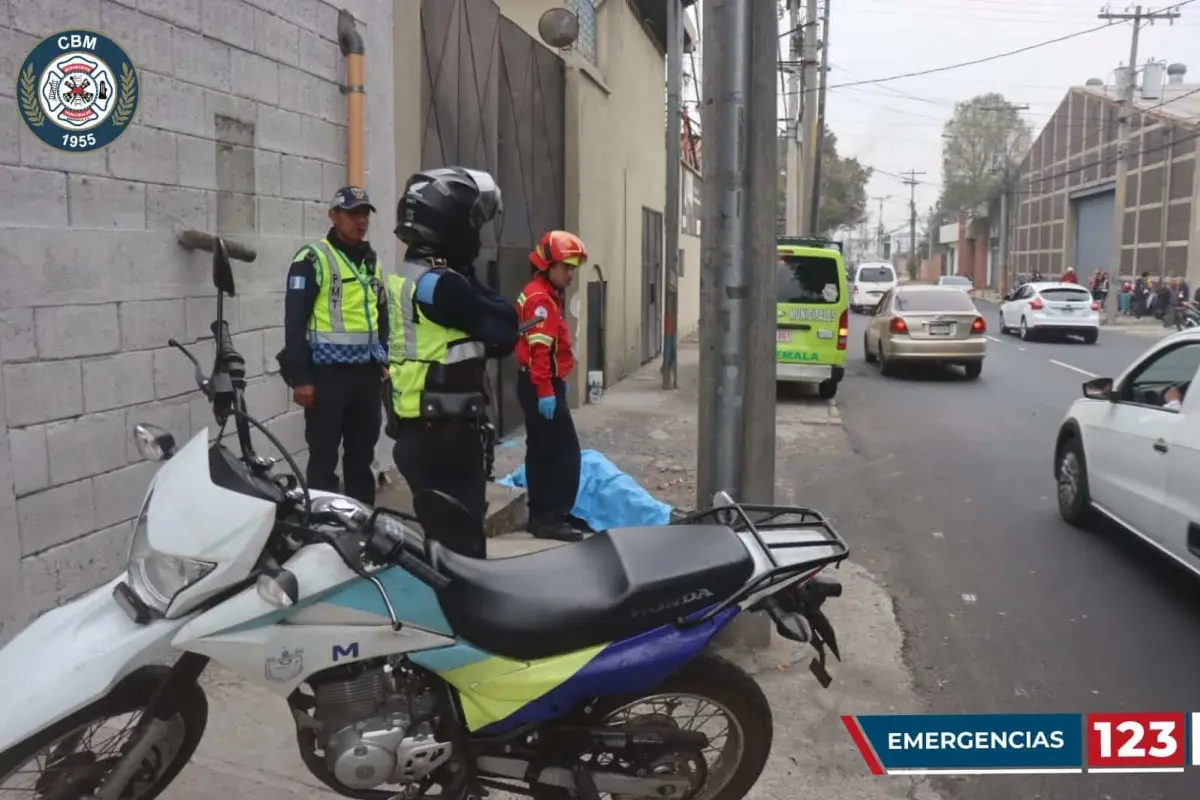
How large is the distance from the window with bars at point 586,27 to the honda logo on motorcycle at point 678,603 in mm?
10750

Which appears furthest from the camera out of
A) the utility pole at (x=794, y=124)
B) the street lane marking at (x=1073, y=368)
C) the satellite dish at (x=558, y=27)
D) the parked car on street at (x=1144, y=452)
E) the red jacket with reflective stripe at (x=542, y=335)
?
the utility pole at (x=794, y=124)

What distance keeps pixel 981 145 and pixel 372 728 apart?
81.0m

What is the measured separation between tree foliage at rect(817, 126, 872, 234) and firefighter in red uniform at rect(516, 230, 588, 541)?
202 ft

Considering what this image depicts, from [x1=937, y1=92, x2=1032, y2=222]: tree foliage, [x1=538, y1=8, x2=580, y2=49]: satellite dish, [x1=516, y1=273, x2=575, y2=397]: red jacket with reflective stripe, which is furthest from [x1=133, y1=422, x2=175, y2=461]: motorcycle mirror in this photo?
[x1=937, y1=92, x2=1032, y2=222]: tree foliage

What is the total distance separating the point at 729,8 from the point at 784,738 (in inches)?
122

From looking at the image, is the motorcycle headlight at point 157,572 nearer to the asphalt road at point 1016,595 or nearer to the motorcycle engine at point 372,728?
the motorcycle engine at point 372,728

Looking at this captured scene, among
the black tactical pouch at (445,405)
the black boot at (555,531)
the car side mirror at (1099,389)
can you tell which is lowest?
the black boot at (555,531)

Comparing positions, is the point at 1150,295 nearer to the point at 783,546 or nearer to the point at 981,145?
the point at 783,546

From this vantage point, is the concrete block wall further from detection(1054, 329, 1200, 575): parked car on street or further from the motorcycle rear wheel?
detection(1054, 329, 1200, 575): parked car on street

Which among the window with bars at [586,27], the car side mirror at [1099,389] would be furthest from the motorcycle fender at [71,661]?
the window with bars at [586,27]

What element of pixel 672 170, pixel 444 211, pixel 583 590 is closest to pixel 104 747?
pixel 583 590

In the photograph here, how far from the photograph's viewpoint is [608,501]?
6.74 meters

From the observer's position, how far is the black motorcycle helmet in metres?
3.88

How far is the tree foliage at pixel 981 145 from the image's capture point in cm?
7397
